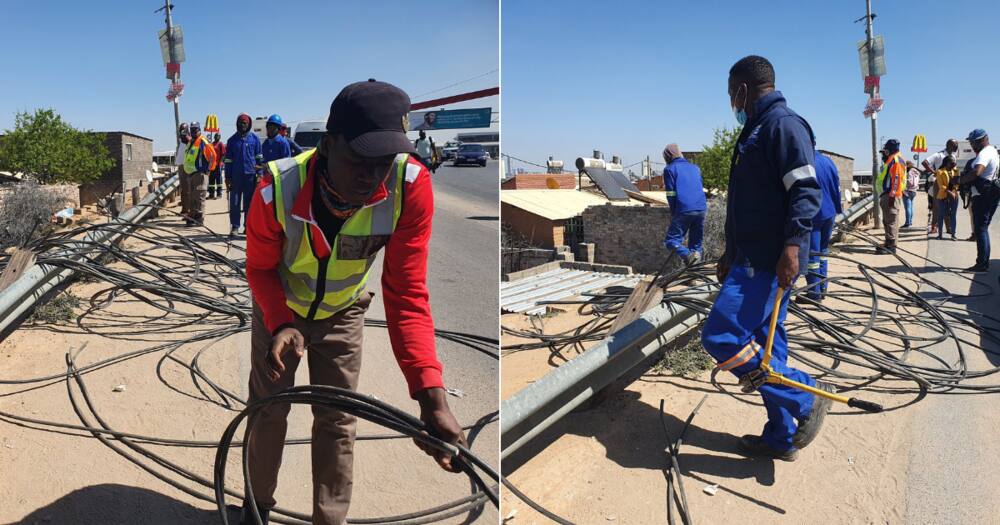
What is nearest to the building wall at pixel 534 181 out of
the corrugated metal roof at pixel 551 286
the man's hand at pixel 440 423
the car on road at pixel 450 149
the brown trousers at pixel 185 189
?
the car on road at pixel 450 149

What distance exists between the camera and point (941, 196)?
13219 mm

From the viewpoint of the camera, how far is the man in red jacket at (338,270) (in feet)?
7.31

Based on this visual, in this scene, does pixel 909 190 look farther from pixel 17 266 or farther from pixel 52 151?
pixel 52 151

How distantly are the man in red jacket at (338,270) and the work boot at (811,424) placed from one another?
2.13 m

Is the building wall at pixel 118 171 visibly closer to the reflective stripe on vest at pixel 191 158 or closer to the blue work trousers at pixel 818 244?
the reflective stripe on vest at pixel 191 158

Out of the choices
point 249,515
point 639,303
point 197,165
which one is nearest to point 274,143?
point 197,165

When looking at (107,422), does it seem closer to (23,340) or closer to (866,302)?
A: (23,340)

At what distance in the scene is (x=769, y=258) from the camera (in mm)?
3672

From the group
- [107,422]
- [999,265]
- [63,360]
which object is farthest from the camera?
[999,265]

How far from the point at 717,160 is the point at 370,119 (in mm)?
21678

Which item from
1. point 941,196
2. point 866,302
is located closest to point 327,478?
point 866,302

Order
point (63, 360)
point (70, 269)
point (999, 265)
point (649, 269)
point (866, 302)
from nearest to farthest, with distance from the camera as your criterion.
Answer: point (63, 360), point (70, 269), point (866, 302), point (999, 265), point (649, 269)

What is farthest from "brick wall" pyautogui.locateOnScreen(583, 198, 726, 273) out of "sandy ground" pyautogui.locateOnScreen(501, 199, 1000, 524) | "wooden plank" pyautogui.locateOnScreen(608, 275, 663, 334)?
"sandy ground" pyautogui.locateOnScreen(501, 199, 1000, 524)

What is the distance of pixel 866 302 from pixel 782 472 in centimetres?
478
